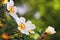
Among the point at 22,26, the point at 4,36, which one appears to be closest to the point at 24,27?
the point at 22,26

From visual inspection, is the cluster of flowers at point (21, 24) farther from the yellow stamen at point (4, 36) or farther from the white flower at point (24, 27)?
the yellow stamen at point (4, 36)

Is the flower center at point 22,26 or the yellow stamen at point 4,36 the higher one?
the flower center at point 22,26

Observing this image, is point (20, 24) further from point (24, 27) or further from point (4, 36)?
point (4, 36)

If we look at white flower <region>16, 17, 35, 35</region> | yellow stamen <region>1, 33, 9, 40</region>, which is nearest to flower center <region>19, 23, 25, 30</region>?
white flower <region>16, 17, 35, 35</region>

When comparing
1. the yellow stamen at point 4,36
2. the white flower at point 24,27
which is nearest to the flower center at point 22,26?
the white flower at point 24,27

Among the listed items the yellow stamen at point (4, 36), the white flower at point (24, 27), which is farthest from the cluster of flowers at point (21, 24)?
the yellow stamen at point (4, 36)

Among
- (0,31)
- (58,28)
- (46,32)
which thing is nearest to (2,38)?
(0,31)

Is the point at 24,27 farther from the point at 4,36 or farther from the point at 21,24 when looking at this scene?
the point at 4,36

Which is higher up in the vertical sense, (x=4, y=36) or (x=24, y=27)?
(x=24, y=27)

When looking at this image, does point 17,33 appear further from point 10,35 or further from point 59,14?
point 59,14

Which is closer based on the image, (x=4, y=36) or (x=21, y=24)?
(x=4, y=36)

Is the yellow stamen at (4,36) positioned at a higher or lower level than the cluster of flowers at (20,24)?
lower
